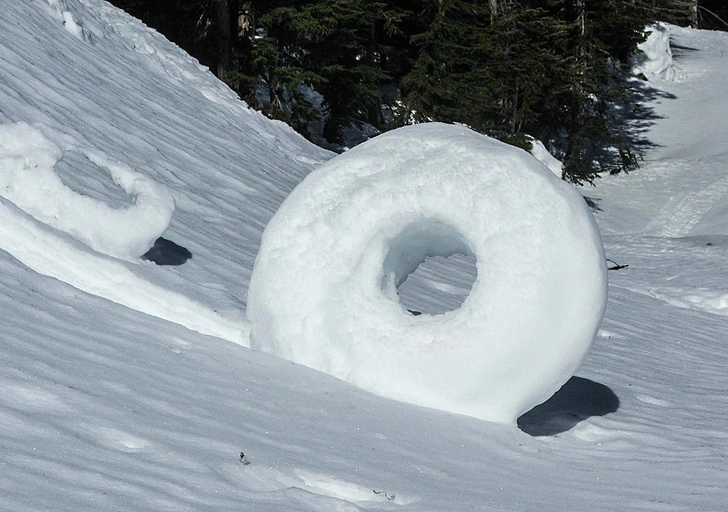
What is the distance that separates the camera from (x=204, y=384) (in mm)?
4234

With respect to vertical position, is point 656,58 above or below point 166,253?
above

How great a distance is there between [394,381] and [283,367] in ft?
1.67

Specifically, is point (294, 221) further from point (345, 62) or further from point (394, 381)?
point (345, 62)

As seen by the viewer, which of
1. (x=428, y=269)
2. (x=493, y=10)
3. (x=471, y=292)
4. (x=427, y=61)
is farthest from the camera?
(x=493, y=10)

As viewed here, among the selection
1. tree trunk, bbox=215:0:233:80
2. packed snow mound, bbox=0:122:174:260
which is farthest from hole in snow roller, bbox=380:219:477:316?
tree trunk, bbox=215:0:233:80

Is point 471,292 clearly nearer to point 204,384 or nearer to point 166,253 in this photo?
point 204,384

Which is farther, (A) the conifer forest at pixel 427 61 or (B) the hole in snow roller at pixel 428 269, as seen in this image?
(A) the conifer forest at pixel 427 61

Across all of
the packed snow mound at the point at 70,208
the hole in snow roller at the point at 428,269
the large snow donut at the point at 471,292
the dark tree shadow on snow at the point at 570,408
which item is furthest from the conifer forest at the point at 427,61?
the large snow donut at the point at 471,292

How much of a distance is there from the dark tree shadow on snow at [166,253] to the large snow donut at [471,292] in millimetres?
1222

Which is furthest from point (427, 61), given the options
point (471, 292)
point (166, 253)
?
point (471, 292)

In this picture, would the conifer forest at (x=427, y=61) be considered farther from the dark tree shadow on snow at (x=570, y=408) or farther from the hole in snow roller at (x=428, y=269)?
the dark tree shadow on snow at (x=570, y=408)

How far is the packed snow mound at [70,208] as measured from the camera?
5.61 m

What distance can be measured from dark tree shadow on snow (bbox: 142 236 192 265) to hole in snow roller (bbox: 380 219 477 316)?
1.30 meters

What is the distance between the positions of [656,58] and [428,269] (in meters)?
21.2
